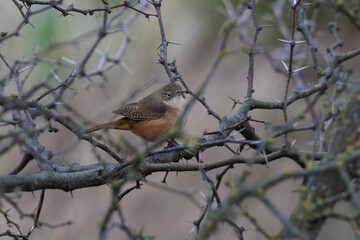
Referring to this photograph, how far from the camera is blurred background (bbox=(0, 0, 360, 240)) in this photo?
838 cm

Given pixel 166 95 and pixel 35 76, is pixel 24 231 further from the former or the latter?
pixel 166 95

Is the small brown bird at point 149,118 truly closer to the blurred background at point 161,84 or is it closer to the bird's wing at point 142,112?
the bird's wing at point 142,112

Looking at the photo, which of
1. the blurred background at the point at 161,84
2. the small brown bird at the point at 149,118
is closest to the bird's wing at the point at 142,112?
the small brown bird at the point at 149,118

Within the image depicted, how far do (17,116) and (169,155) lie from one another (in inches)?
47.0

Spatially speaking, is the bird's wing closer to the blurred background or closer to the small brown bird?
the small brown bird

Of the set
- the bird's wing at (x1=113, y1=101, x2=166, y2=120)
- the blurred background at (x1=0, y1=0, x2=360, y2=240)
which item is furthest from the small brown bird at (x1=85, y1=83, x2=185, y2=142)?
the blurred background at (x1=0, y1=0, x2=360, y2=240)

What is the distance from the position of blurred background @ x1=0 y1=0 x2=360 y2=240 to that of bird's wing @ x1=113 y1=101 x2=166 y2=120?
1.75 meters

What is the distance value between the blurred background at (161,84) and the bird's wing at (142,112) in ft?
5.76

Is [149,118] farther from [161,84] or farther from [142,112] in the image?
[161,84]

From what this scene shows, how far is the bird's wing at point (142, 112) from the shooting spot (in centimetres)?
646

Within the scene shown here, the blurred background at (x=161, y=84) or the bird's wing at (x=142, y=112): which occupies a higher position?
the blurred background at (x=161, y=84)

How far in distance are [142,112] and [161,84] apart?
6.91ft

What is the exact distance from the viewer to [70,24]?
834cm

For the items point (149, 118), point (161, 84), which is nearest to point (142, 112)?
point (149, 118)
